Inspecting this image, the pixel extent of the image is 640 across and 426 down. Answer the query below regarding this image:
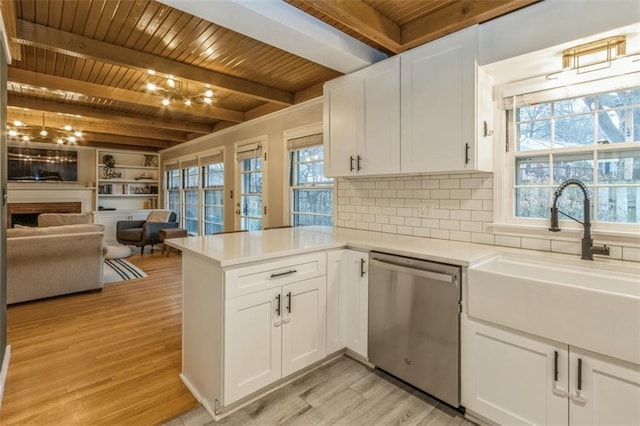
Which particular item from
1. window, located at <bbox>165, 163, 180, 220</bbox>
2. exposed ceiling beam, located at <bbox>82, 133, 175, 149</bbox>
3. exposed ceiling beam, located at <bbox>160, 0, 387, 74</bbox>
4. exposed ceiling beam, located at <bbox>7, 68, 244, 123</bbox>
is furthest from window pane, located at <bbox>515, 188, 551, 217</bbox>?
exposed ceiling beam, located at <bbox>82, 133, 175, 149</bbox>

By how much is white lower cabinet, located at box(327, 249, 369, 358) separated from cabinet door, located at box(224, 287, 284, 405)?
473 mm

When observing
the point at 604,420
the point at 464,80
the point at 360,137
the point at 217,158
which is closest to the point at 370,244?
the point at 360,137

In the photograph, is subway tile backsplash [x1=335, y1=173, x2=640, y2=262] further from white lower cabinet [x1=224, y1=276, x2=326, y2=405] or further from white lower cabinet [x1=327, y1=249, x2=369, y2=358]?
white lower cabinet [x1=224, y1=276, x2=326, y2=405]

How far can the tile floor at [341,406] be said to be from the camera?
1.79 m

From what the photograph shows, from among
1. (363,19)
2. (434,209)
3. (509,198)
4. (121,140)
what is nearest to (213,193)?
(121,140)

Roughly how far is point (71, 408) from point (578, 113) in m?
3.57

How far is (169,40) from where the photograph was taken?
2.64 meters

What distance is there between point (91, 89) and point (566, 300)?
A: 183 inches

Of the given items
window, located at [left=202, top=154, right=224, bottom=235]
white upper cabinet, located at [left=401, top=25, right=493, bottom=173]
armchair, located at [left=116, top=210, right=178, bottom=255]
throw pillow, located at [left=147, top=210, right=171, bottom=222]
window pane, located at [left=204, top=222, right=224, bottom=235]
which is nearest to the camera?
white upper cabinet, located at [left=401, top=25, right=493, bottom=173]

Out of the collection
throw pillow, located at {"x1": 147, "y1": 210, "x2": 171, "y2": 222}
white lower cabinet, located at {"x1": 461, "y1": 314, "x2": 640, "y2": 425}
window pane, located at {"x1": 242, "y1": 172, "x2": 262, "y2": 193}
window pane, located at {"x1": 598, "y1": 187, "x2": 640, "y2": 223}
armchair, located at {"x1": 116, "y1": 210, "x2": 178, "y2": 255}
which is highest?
window pane, located at {"x1": 242, "y1": 172, "x2": 262, "y2": 193}

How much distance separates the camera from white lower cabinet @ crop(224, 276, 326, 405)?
70.8 inches

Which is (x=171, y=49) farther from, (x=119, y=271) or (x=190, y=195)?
(x=190, y=195)

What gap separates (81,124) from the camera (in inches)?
217

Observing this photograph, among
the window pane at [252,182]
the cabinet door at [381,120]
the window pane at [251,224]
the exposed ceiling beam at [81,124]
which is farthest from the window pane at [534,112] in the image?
the exposed ceiling beam at [81,124]
